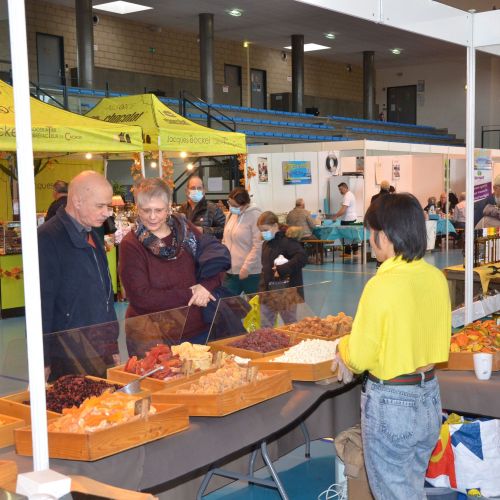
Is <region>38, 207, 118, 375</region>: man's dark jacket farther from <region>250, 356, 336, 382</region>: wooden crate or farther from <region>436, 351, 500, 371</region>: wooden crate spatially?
<region>436, 351, 500, 371</region>: wooden crate

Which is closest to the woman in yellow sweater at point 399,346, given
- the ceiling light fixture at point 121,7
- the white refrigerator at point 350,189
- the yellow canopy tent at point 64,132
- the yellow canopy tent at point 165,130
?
the yellow canopy tent at point 64,132

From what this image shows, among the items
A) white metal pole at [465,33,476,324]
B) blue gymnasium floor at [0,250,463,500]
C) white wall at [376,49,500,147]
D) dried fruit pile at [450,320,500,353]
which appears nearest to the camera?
blue gymnasium floor at [0,250,463,500]

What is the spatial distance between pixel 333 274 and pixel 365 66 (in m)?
15.1

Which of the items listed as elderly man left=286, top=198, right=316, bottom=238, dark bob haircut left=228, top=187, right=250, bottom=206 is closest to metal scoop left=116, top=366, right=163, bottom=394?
dark bob haircut left=228, top=187, right=250, bottom=206

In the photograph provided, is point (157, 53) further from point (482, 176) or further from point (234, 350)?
point (234, 350)

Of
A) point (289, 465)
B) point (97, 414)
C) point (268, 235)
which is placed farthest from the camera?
point (268, 235)

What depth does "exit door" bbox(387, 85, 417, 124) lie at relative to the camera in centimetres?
2939

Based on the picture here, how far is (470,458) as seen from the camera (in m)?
3.43

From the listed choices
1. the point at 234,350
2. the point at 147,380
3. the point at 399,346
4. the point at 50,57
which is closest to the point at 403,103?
the point at 50,57

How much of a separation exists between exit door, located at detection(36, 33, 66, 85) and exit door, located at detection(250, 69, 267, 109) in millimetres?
7374

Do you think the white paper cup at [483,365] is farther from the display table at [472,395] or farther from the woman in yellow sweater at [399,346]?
the woman in yellow sweater at [399,346]

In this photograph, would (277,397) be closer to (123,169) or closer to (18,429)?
(18,429)

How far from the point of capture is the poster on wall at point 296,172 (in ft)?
50.4

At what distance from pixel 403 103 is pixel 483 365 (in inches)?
1072
